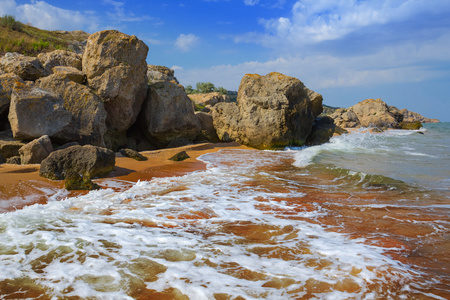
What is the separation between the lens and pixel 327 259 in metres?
2.98

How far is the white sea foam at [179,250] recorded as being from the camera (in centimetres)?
247

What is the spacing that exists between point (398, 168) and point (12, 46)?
2364 cm

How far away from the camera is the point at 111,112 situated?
11.1 meters

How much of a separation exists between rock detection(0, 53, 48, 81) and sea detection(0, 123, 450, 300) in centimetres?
600

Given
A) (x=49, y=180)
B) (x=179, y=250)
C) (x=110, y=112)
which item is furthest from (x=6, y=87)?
(x=179, y=250)

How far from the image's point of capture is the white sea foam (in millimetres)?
2473

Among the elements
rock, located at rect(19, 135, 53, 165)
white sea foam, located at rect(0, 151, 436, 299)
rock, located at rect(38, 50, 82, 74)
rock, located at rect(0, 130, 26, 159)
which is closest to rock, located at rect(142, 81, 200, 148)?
rock, located at rect(38, 50, 82, 74)

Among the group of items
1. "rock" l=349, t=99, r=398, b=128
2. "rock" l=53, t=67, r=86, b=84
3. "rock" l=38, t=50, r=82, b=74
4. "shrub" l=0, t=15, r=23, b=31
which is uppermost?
"shrub" l=0, t=15, r=23, b=31

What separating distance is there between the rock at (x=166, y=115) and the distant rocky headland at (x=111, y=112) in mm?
41

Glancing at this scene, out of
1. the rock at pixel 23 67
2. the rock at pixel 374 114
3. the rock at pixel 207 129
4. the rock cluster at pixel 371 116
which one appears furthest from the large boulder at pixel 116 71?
the rock at pixel 374 114

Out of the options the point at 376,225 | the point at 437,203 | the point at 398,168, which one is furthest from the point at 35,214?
the point at 398,168

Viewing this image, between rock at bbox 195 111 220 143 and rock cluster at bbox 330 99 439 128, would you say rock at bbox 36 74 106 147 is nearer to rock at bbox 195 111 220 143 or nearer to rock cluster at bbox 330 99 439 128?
rock at bbox 195 111 220 143

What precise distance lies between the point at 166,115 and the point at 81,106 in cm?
355

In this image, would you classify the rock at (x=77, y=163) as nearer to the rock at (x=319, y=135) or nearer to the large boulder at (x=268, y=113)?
the large boulder at (x=268, y=113)
